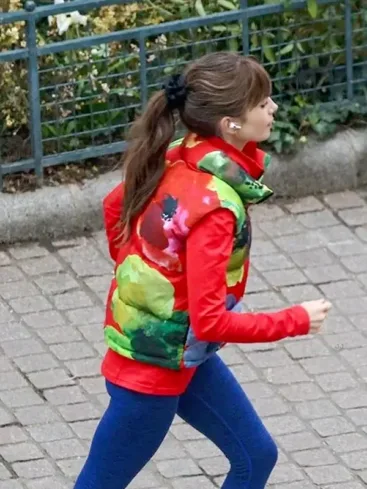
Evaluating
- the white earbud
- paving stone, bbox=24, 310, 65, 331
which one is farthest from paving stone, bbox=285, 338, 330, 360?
the white earbud

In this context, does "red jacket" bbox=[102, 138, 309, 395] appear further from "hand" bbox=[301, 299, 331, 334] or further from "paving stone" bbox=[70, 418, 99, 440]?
"paving stone" bbox=[70, 418, 99, 440]

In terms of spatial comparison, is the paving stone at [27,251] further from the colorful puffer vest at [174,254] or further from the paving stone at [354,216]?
the colorful puffer vest at [174,254]

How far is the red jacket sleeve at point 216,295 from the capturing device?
358cm

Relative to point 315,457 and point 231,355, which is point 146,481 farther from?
point 231,355

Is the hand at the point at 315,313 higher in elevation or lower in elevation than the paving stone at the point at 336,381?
higher

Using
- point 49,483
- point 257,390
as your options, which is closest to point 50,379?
point 49,483

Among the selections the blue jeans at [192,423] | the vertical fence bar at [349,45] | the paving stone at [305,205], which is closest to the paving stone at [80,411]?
the blue jeans at [192,423]

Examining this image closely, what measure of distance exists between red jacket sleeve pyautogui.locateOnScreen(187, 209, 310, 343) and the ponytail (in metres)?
0.25

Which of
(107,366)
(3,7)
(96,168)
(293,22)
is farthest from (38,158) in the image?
(107,366)

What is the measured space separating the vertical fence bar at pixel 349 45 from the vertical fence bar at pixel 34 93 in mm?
1663

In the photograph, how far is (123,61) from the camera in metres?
6.70

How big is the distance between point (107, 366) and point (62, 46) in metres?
2.84

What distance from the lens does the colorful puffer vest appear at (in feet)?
12.0

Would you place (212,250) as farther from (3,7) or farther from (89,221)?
(3,7)
